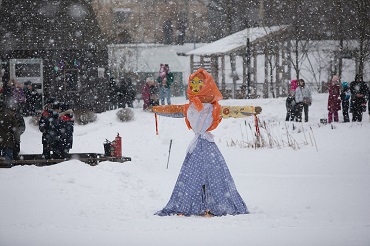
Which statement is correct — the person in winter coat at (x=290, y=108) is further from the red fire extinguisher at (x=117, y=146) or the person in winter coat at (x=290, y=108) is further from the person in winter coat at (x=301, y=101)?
the red fire extinguisher at (x=117, y=146)

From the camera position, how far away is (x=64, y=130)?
1401 cm

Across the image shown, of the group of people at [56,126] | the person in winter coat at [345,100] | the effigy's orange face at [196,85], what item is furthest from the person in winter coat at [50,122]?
the person in winter coat at [345,100]

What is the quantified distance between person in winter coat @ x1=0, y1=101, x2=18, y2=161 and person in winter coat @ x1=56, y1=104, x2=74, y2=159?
98cm

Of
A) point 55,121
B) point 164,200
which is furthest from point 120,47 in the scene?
point 164,200

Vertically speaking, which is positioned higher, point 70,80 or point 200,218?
point 70,80

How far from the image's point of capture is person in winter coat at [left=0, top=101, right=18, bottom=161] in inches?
543

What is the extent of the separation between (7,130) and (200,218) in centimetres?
665

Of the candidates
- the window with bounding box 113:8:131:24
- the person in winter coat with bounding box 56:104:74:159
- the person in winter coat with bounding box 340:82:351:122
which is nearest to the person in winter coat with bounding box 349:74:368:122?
the person in winter coat with bounding box 340:82:351:122

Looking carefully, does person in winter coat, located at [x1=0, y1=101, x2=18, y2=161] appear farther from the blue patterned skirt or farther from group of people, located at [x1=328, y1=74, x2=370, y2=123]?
group of people, located at [x1=328, y1=74, x2=370, y2=123]

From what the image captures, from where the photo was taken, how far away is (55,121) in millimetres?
13961

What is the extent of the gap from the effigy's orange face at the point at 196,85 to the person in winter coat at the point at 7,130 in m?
6.07

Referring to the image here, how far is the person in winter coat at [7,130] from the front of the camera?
13.8 m

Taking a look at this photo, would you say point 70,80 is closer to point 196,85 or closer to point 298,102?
point 298,102

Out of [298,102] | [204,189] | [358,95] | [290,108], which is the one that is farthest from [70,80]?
[204,189]
